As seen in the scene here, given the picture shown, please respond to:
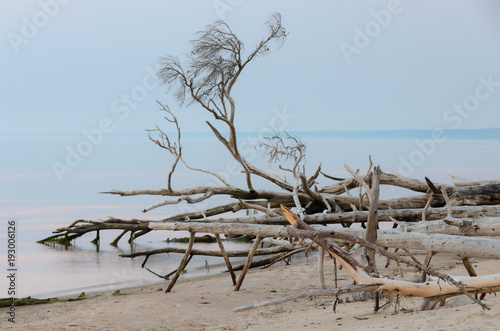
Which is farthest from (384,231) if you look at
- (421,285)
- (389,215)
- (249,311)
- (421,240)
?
(389,215)

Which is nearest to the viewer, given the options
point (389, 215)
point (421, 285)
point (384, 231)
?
point (421, 285)

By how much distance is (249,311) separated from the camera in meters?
6.68

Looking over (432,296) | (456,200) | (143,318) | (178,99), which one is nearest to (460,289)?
(432,296)

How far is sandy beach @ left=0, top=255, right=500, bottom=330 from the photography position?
4711 millimetres

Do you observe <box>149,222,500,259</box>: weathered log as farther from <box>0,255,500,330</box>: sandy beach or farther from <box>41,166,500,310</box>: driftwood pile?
<box>0,255,500,330</box>: sandy beach

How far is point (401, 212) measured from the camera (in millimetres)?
9320

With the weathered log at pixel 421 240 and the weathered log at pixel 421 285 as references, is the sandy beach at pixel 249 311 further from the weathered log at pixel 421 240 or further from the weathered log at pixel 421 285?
the weathered log at pixel 421 240

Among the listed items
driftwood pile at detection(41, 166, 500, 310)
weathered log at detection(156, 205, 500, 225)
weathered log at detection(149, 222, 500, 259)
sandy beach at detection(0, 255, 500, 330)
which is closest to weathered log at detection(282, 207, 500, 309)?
driftwood pile at detection(41, 166, 500, 310)

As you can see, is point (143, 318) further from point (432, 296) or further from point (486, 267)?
point (486, 267)

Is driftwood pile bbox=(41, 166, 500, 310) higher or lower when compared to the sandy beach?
higher

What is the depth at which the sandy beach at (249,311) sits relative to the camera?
4711 mm

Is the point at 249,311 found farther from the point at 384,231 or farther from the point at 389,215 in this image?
the point at 389,215

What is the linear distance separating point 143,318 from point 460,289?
136 inches

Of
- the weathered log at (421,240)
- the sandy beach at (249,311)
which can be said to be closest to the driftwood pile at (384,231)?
the weathered log at (421,240)
